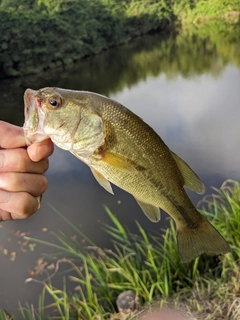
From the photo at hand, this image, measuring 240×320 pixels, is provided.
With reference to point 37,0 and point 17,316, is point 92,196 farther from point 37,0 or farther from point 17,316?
point 37,0

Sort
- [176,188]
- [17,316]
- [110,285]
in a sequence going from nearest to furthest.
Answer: [176,188] → [110,285] → [17,316]

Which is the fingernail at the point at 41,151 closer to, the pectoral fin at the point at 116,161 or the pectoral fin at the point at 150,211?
the pectoral fin at the point at 116,161

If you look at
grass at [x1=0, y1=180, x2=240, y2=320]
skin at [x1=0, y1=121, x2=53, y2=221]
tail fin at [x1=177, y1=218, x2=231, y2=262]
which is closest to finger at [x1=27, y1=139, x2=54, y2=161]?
skin at [x1=0, y1=121, x2=53, y2=221]

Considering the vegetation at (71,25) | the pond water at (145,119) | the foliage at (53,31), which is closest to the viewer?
the pond water at (145,119)

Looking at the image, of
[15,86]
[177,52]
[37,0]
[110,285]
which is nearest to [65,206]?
[110,285]

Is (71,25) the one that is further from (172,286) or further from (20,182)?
(20,182)

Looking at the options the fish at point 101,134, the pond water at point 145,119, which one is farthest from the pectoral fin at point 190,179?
the pond water at point 145,119
